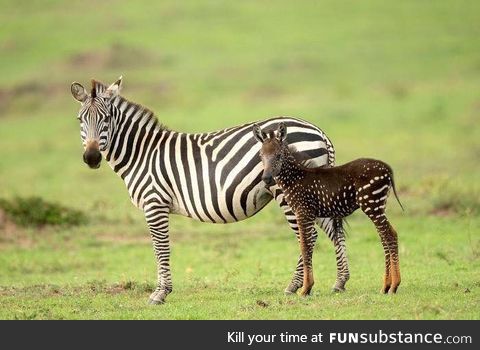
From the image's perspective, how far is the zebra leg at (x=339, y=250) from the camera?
11.7 metres

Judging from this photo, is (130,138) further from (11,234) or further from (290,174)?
(11,234)

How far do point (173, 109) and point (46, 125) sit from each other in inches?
177

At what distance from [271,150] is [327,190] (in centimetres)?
76

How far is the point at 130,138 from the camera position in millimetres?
12031

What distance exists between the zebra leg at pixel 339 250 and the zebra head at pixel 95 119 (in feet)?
9.21

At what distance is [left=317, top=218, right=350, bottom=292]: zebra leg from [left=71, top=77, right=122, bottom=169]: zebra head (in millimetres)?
2807

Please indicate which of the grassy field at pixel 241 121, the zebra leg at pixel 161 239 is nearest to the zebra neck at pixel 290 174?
the grassy field at pixel 241 121

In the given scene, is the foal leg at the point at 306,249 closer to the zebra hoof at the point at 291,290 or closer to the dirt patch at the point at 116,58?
the zebra hoof at the point at 291,290

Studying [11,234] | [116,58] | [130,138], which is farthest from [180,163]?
[116,58]

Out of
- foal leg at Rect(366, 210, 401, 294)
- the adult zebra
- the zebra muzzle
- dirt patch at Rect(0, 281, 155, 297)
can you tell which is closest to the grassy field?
dirt patch at Rect(0, 281, 155, 297)
